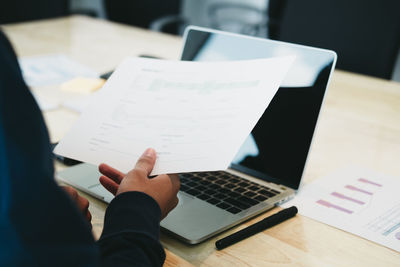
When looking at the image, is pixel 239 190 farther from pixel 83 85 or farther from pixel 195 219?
pixel 83 85

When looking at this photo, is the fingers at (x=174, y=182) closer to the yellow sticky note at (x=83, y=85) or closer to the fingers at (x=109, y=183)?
the fingers at (x=109, y=183)

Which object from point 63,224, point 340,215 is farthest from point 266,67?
point 63,224

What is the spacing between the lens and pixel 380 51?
69.6 inches

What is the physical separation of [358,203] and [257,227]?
0.21 meters

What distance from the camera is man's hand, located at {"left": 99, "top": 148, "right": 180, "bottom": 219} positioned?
64cm

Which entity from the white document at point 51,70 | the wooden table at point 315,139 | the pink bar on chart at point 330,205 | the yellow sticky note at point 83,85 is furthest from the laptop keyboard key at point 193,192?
the white document at point 51,70

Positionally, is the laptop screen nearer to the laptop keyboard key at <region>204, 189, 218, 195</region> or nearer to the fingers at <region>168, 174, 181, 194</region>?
the laptop keyboard key at <region>204, 189, 218, 195</region>

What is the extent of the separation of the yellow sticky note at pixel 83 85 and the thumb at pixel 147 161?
75cm

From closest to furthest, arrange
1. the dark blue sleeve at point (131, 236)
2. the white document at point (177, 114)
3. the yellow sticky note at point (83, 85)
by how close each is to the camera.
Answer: the dark blue sleeve at point (131, 236) < the white document at point (177, 114) < the yellow sticky note at point (83, 85)

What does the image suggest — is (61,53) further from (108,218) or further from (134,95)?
(108,218)

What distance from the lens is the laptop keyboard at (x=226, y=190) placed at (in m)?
0.79

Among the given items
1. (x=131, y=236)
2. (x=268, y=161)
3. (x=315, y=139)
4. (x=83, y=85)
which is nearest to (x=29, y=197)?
(x=131, y=236)

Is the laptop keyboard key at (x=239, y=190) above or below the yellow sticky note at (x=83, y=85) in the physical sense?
above

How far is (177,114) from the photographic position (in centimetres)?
72
